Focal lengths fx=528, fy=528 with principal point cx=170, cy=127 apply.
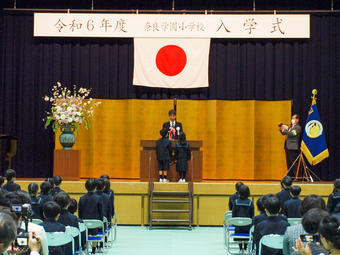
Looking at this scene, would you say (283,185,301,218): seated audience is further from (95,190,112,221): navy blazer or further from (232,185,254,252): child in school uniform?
(95,190,112,221): navy blazer

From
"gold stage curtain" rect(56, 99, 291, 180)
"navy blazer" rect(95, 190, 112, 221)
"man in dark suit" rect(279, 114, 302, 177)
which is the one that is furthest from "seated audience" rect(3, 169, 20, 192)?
"man in dark suit" rect(279, 114, 302, 177)

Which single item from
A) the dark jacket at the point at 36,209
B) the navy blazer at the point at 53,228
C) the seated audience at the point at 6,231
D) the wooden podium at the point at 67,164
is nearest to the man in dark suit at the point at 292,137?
the wooden podium at the point at 67,164

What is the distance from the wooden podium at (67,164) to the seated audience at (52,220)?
6542 millimetres

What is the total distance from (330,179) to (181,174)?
4565mm

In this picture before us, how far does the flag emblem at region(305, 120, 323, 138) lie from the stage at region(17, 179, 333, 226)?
154 centimetres

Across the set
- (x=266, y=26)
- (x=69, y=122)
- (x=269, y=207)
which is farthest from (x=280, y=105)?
(x=269, y=207)

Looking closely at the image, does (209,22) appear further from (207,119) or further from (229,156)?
(229,156)

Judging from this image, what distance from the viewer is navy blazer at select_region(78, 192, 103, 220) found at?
25.3 ft

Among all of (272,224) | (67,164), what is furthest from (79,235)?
(67,164)

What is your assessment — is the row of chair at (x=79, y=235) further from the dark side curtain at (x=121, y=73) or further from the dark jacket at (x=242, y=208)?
the dark side curtain at (x=121, y=73)

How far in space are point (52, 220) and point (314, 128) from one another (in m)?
8.72

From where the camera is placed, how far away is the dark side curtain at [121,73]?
1400 centimetres

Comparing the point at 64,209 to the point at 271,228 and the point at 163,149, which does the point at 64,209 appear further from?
the point at 163,149

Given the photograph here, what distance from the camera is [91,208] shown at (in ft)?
25.3
